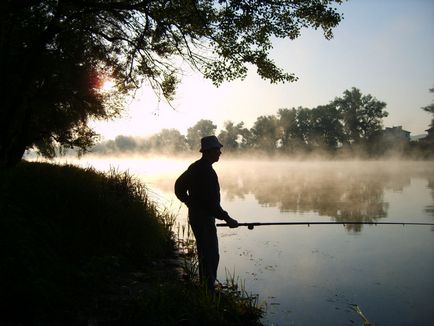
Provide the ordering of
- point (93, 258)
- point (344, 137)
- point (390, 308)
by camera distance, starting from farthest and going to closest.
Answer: point (344, 137) < point (390, 308) < point (93, 258)

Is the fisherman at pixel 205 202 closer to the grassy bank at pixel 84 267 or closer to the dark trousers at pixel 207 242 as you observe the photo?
the dark trousers at pixel 207 242

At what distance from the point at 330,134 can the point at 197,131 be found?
5483 centimetres

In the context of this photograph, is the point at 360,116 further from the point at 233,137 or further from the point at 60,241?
the point at 60,241

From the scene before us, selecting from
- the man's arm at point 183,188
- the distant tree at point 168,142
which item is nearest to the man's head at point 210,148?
the man's arm at point 183,188

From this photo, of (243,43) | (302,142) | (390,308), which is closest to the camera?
(390,308)

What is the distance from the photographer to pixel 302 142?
93.8m

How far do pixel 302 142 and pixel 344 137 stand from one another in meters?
12.1

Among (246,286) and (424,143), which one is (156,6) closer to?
(246,286)

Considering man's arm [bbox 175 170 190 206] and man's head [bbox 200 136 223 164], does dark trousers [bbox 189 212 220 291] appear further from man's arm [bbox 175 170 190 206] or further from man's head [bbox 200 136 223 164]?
man's head [bbox 200 136 223 164]

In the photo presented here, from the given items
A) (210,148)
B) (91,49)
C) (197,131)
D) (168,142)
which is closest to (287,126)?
(197,131)

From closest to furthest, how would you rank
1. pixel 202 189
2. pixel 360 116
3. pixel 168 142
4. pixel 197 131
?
1. pixel 202 189
2. pixel 360 116
3. pixel 197 131
4. pixel 168 142

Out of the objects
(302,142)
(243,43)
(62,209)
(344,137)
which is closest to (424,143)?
(344,137)

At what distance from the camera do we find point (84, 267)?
212 inches

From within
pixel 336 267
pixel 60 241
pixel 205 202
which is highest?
pixel 205 202
